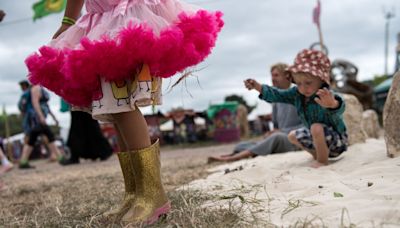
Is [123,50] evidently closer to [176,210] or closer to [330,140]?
[176,210]

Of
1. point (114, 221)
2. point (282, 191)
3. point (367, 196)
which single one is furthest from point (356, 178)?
point (114, 221)

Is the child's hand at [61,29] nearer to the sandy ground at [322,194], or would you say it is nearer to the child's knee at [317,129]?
the sandy ground at [322,194]

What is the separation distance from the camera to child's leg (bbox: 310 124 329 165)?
299 cm

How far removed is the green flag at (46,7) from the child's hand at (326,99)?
348 inches

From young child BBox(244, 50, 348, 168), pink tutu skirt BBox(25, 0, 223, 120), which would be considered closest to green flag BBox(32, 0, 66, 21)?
young child BBox(244, 50, 348, 168)

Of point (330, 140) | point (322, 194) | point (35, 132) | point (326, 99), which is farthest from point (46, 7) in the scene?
point (322, 194)

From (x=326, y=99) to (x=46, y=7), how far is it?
9362 millimetres

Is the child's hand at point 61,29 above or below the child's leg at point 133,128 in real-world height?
above

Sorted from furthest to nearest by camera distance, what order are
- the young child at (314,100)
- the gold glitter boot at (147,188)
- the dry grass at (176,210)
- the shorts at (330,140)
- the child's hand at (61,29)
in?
the shorts at (330,140) < the young child at (314,100) < the child's hand at (61,29) < the gold glitter boot at (147,188) < the dry grass at (176,210)

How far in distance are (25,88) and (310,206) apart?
717 cm

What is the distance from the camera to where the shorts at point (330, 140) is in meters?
3.12

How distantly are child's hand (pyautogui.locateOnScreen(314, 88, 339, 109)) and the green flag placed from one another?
8.83 m

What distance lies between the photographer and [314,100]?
121 inches

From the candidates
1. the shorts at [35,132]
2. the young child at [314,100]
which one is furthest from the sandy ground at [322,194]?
the shorts at [35,132]
